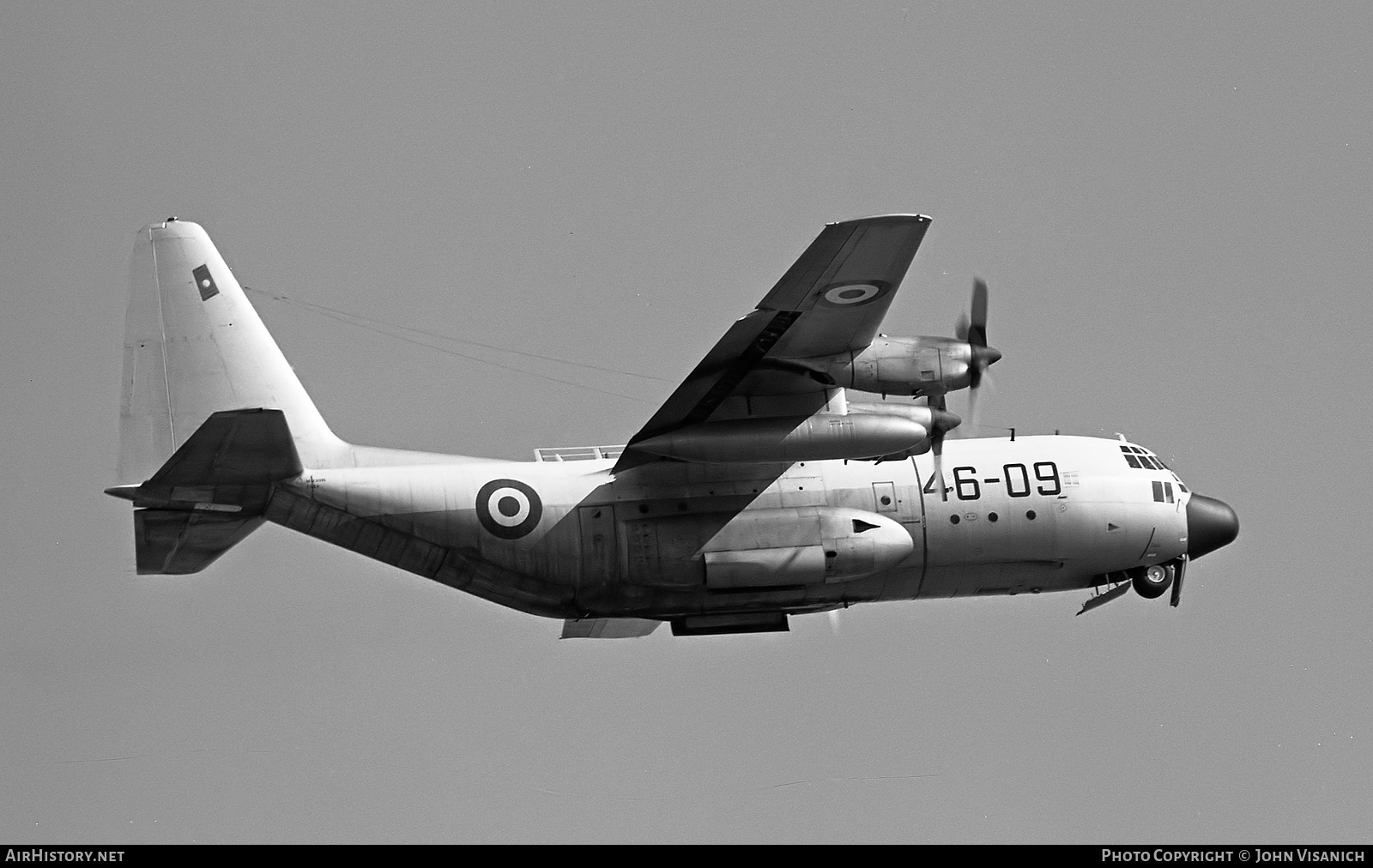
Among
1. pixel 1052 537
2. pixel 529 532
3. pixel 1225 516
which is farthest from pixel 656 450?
pixel 1225 516

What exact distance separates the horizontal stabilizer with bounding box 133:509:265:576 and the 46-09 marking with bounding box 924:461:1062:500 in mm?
9664

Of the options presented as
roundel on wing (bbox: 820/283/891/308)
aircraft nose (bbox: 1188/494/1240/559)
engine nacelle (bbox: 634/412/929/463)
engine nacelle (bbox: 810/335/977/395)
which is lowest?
aircraft nose (bbox: 1188/494/1240/559)

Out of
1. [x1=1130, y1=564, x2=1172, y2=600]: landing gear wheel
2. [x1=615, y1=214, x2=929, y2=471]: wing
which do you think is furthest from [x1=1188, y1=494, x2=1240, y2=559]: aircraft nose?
[x1=615, y1=214, x2=929, y2=471]: wing

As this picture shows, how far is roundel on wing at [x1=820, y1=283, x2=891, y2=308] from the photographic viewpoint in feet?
84.4

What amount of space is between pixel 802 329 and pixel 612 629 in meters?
6.85

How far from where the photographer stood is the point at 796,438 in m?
27.2

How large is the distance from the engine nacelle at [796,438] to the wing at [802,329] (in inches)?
10.5

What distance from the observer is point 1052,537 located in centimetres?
2973

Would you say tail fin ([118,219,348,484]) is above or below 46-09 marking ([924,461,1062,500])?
above

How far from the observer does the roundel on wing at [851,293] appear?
1013 inches

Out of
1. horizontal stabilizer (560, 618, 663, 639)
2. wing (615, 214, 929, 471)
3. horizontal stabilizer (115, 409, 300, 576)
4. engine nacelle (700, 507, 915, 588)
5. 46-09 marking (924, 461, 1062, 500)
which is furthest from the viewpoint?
horizontal stabilizer (560, 618, 663, 639)

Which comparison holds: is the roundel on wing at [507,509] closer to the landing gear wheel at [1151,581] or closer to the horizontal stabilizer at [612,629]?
the horizontal stabilizer at [612,629]

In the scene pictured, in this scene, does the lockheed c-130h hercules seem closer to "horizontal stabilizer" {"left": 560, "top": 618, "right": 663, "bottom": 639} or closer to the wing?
the wing

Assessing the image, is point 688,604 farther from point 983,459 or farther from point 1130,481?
point 1130,481
